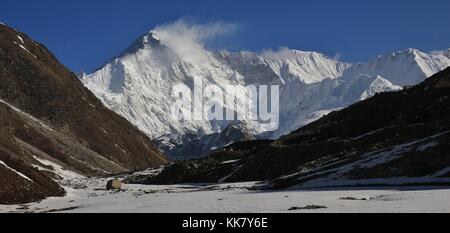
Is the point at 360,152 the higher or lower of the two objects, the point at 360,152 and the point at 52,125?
the lower

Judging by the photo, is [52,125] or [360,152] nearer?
[360,152]

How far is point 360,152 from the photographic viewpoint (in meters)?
71.6

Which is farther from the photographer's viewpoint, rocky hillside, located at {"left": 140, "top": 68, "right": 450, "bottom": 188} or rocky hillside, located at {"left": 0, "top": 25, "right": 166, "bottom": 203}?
rocky hillside, located at {"left": 0, "top": 25, "right": 166, "bottom": 203}

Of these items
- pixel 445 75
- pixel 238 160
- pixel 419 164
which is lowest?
pixel 419 164

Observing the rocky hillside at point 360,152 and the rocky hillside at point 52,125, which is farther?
the rocky hillside at point 52,125

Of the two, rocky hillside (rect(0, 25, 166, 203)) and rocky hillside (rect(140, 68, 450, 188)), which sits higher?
rocky hillside (rect(0, 25, 166, 203))

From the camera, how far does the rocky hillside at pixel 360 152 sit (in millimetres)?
58156

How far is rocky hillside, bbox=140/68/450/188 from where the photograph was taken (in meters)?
58.2

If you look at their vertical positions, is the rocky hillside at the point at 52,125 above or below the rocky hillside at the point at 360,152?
above
